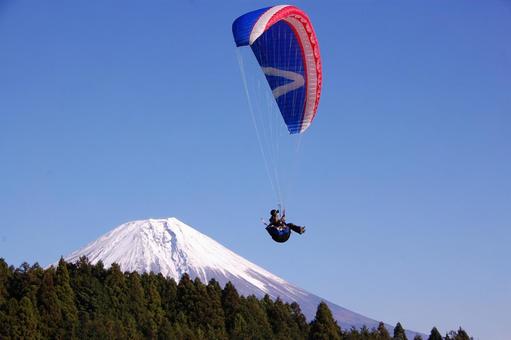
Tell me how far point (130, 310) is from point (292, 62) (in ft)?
108

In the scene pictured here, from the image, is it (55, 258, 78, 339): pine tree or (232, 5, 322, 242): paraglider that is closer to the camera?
(232, 5, 322, 242): paraglider

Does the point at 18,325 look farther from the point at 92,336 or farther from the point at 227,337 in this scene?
the point at 227,337

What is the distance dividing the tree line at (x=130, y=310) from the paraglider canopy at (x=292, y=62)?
22.7m

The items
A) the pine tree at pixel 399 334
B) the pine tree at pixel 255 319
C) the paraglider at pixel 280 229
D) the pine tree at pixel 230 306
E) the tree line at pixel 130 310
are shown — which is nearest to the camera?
the paraglider at pixel 280 229

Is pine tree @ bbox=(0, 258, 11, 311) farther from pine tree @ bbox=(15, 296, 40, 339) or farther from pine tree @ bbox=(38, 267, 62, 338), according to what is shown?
pine tree @ bbox=(38, 267, 62, 338)

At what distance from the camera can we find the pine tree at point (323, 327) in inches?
2746

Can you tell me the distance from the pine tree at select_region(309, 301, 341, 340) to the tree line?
7cm

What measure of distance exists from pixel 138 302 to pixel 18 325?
11899mm

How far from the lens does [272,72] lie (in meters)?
38.1

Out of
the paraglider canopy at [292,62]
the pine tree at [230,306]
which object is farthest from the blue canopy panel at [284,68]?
Result: the pine tree at [230,306]

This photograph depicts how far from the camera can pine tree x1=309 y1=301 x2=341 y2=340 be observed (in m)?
69.8

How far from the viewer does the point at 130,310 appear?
2630 inches

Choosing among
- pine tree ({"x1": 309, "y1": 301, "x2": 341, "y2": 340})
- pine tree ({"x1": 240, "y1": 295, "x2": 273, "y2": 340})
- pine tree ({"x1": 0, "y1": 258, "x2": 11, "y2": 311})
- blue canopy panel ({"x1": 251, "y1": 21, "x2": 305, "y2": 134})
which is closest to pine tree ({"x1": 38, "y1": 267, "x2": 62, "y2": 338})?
pine tree ({"x1": 0, "y1": 258, "x2": 11, "y2": 311})

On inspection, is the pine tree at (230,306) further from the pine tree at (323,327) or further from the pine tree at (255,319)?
the pine tree at (323,327)
